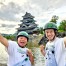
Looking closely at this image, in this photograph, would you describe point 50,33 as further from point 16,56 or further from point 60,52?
point 16,56

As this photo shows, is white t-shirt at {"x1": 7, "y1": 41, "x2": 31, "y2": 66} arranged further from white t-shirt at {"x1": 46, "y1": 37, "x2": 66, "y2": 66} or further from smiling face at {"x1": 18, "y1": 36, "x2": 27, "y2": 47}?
white t-shirt at {"x1": 46, "y1": 37, "x2": 66, "y2": 66}

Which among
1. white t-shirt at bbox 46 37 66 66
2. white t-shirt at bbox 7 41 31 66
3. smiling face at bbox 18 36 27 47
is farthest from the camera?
smiling face at bbox 18 36 27 47

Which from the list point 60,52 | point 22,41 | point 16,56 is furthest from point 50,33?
point 16,56

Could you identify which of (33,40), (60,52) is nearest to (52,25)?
(60,52)

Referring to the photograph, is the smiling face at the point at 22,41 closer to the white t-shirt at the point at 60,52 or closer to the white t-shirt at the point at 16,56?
the white t-shirt at the point at 16,56

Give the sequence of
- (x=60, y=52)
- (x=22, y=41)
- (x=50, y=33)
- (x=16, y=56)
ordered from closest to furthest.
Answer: (x=60, y=52), (x=50, y=33), (x=16, y=56), (x=22, y=41)

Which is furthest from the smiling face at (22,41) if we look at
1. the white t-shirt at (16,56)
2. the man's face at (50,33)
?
the man's face at (50,33)

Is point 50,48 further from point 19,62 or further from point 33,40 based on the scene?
point 33,40

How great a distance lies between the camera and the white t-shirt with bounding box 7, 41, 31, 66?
13.9 feet

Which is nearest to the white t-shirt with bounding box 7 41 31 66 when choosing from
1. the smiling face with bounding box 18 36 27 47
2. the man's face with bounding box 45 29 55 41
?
the smiling face with bounding box 18 36 27 47

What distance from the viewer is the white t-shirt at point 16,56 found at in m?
4.25

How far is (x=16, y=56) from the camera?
4281 mm

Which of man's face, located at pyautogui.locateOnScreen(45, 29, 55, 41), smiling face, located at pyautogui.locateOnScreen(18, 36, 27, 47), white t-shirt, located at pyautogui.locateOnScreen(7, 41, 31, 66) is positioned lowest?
white t-shirt, located at pyautogui.locateOnScreen(7, 41, 31, 66)

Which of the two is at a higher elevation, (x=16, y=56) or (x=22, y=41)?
(x=22, y=41)
